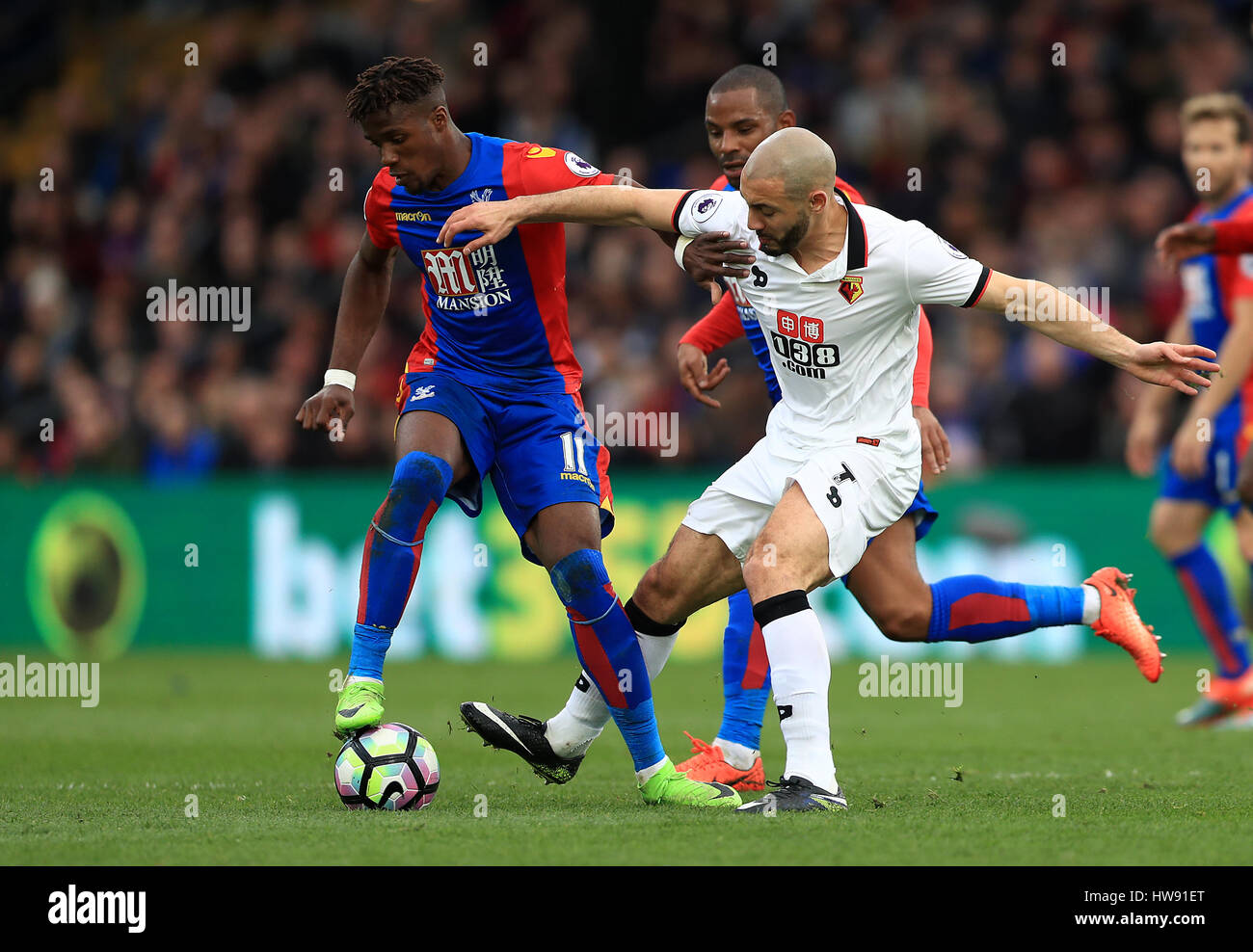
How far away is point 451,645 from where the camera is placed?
457 inches

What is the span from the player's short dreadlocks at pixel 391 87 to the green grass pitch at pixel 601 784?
2.34 metres

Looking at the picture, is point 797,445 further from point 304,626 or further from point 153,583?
point 153,583

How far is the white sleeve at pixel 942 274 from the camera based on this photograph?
5.11 metres

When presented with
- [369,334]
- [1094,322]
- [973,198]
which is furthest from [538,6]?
[1094,322]

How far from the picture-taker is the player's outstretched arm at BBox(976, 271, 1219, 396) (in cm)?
496

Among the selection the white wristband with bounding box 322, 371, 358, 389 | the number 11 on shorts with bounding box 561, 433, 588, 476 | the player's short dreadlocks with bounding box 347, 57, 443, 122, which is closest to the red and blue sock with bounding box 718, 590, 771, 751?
the number 11 on shorts with bounding box 561, 433, 588, 476

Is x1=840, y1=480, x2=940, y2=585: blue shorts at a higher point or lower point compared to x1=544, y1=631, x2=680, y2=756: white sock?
higher

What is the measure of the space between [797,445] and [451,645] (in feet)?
21.4

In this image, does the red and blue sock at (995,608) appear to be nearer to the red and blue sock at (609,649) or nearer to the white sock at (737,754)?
the white sock at (737,754)

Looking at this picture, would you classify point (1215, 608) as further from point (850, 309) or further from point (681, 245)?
point (681, 245)

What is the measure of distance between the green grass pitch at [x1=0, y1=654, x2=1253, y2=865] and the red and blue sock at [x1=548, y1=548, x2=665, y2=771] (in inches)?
9.2

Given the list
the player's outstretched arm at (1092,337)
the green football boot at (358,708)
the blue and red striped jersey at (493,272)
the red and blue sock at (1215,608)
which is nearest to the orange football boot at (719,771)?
the green football boot at (358,708)

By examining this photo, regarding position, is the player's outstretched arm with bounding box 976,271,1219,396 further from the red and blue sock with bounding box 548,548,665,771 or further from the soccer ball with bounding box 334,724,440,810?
the soccer ball with bounding box 334,724,440,810
